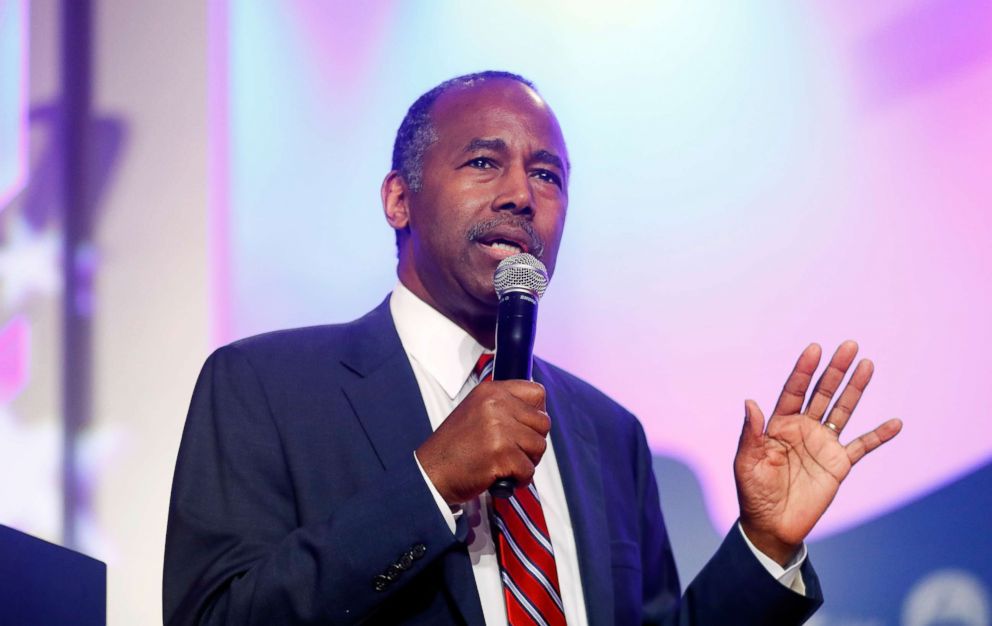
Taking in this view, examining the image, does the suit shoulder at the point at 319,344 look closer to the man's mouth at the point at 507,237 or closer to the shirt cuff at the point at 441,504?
the man's mouth at the point at 507,237

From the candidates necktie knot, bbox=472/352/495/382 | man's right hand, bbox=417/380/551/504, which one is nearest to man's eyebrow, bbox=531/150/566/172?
necktie knot, bbox=472/352/495/382

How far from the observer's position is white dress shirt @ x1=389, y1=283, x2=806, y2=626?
81.1 inches

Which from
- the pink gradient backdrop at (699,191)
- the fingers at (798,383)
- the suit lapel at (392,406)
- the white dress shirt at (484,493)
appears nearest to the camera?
the suit lapel at (392,406)

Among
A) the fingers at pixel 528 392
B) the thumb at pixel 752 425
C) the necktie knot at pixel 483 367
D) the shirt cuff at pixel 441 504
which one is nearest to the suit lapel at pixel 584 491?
the necktie knot at pixel 483 367

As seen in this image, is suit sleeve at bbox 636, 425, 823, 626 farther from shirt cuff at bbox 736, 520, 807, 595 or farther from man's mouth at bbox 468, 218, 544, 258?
man's mouth at bbox 468, 218, 544, 258

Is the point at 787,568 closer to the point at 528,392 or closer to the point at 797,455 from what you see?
the point at 797,455

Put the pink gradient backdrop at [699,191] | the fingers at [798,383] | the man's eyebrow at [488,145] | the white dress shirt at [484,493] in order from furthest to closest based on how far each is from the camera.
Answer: the pink gradient backdrop at [699,191]
the man's eyebrow at [488,145]
the fingers at [798,383]
the white dress shirt at [484,493]

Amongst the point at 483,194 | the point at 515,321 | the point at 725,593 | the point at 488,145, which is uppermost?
the point at 488,145

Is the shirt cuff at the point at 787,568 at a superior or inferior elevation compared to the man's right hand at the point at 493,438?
inferior

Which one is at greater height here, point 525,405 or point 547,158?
point 547,158

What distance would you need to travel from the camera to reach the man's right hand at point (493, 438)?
1742 mm

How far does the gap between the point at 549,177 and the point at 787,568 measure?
0.85 meters

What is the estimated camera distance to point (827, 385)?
7.35 feet

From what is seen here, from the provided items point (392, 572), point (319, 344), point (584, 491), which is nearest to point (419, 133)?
point (319, 344)
